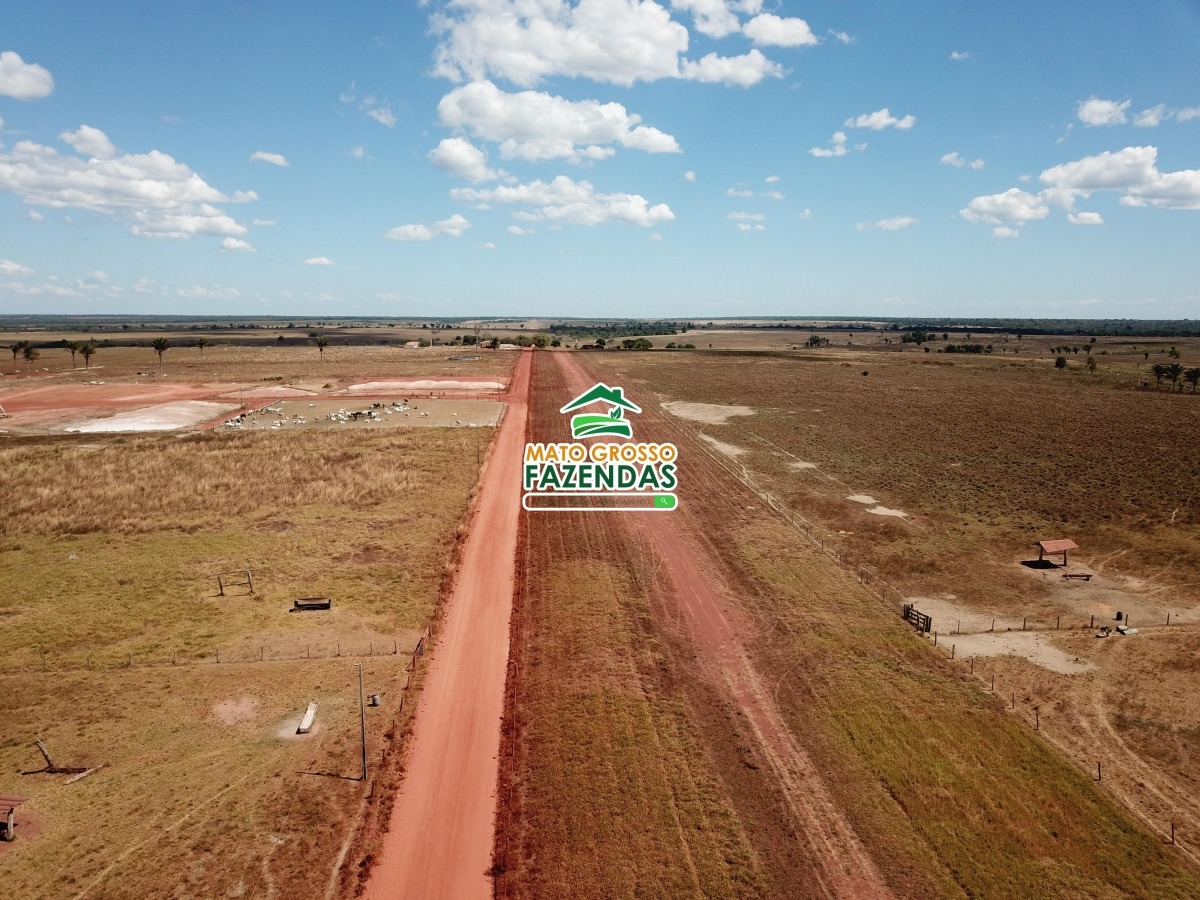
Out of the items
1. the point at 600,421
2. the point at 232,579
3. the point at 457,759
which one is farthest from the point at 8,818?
the point at 600,421

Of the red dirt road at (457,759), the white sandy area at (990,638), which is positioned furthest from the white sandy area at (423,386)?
the white sandy area at (990,638)

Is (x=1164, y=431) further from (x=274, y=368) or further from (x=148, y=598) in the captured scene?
(x=274, y=368)

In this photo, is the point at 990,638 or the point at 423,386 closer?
the point at 990,638

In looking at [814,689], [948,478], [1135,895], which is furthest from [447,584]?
[948,478]

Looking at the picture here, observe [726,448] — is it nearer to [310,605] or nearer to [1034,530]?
[1034,530]

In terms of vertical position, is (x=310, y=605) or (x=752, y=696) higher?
(x=310, y=605)
